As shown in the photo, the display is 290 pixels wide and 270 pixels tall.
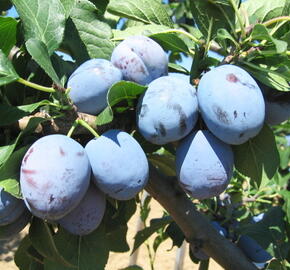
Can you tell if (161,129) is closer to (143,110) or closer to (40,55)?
(143,110)

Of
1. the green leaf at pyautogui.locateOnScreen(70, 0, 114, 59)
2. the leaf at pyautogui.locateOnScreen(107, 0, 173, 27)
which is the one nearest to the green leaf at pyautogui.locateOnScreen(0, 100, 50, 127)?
the green leaf at pyautogui.locateOnScreen(70, 0, 114, 59)

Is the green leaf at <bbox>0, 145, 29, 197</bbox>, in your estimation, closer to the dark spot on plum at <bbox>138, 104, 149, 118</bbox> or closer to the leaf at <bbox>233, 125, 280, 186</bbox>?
the dark spot on plum at <bbox>138, 104, 149, 118</bbox>

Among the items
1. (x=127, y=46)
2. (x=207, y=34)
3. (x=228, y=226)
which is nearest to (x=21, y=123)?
(x=127, y=46)

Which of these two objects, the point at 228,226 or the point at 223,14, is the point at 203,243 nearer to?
the point at 223,14

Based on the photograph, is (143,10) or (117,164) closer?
(117,164)

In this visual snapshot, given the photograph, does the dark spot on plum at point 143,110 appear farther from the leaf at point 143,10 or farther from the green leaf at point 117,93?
the leaf at point 143,10

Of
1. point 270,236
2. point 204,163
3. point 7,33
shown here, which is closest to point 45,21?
point 7,33

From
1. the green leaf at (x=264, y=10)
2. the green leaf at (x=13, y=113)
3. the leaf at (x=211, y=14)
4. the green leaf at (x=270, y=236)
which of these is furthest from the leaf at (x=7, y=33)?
the green leaf at (x=270, y=236)
